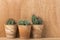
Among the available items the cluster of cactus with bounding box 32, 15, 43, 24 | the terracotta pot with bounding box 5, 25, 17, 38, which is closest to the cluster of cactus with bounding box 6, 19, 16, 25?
the terracotta pot with bounding box 5, 25, 17, 38

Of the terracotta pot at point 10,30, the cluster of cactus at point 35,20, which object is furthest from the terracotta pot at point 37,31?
the terracotta pot at point 10,30

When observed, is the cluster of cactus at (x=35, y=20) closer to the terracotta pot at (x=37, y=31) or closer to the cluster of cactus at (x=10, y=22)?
the terracotta pot at (x=37, y=31)

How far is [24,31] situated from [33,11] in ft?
0.79

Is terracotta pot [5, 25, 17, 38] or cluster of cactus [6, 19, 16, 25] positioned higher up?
cluster of cactus [6, 19, 16, 25]

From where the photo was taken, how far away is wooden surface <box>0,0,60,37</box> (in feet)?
4.25

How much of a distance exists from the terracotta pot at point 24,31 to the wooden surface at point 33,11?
0.15 m

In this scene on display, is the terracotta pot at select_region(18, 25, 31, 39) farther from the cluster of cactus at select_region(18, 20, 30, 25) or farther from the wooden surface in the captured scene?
the wooden surface

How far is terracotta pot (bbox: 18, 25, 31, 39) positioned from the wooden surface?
147 mm

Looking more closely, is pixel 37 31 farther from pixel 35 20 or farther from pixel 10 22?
pixel 10 22

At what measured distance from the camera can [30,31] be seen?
1237 millimetres

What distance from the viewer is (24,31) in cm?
117

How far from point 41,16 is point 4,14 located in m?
0.37

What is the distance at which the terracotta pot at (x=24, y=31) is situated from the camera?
3.83ft

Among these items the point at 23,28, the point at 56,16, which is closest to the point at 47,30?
the point at 56,16
